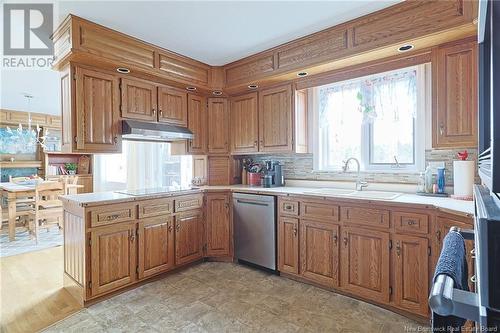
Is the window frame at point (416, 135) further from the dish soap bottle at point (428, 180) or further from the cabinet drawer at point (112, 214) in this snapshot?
the cabinet drawer at point (112, 214)

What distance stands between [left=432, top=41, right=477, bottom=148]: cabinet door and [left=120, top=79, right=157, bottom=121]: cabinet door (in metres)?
2.77

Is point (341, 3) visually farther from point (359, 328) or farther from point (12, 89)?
point (12, 89)

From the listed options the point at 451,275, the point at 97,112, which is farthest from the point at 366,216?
the point at 97,112

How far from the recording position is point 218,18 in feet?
7.78

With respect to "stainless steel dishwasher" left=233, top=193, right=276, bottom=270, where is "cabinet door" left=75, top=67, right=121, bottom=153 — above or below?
above

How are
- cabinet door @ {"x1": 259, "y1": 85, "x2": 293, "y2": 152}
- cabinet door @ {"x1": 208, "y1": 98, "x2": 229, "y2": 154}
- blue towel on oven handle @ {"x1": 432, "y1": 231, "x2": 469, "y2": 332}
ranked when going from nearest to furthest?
blue towel on oven handle @ {"x1": 432, "y1": 231, "x2": 469, "y2": 332}, cabinet door @ {"x1": 259, "y1": 85, "x2": 293, "y2": 152}, cabinet door @ {"x1": 208, "y1": 98, "x2": 229, "y2": 154}

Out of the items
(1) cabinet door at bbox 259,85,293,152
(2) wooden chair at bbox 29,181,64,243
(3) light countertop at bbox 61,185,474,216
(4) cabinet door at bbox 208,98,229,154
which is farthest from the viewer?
(2) wooden chair at bbox 29,181,64,243

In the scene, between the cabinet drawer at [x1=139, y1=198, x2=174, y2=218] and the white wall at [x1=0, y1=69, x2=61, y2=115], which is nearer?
the cabinet drawer at [x1=139, y1=198, x2=174, y2=218]

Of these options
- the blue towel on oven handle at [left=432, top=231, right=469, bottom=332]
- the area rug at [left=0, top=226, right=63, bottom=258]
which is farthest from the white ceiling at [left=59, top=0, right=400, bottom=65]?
the area rug at [left=0, top=226, right=63, bottom=258]

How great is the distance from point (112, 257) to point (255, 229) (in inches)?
57.7

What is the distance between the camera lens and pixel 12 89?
4.60 m

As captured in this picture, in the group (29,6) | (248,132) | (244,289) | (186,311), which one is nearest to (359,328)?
(244,289)

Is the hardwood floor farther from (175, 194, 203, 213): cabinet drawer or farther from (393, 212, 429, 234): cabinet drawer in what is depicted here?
(393, 212, 429, 234): cabinet drawer

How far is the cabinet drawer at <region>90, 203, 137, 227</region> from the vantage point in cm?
234
